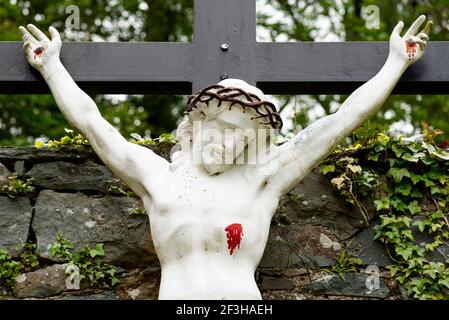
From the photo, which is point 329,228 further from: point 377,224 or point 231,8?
point 231,8

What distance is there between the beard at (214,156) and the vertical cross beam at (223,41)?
1.93ft

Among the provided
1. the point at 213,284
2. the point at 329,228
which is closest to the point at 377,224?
the point at 329,228

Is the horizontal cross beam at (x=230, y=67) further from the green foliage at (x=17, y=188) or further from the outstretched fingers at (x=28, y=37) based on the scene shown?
the green foliage at (x=17, y=188)

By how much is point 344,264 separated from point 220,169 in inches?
31.6

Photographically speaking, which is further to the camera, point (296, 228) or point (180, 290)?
point (296, 228)

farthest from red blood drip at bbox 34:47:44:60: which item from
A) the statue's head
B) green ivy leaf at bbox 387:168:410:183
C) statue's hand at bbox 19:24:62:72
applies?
green ivy leaf at bbox 387:168:410:183

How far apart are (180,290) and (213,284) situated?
4.8 inches

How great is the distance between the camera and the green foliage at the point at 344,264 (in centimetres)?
383

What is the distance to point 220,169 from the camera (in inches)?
134

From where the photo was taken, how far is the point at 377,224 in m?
3.94

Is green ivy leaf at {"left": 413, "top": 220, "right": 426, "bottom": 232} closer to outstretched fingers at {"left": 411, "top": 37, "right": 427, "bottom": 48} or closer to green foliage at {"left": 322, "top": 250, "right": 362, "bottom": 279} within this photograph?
green foliage at {"left": 322, "top": 250, "right": 362, "bottom": 279}

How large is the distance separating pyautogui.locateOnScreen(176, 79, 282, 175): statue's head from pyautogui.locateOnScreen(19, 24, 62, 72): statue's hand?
0.70m

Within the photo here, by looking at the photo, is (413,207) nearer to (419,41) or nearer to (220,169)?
(419,41)

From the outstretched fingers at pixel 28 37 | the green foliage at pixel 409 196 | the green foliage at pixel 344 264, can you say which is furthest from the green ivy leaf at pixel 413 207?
the outstretched fingers at pixel 28 37
